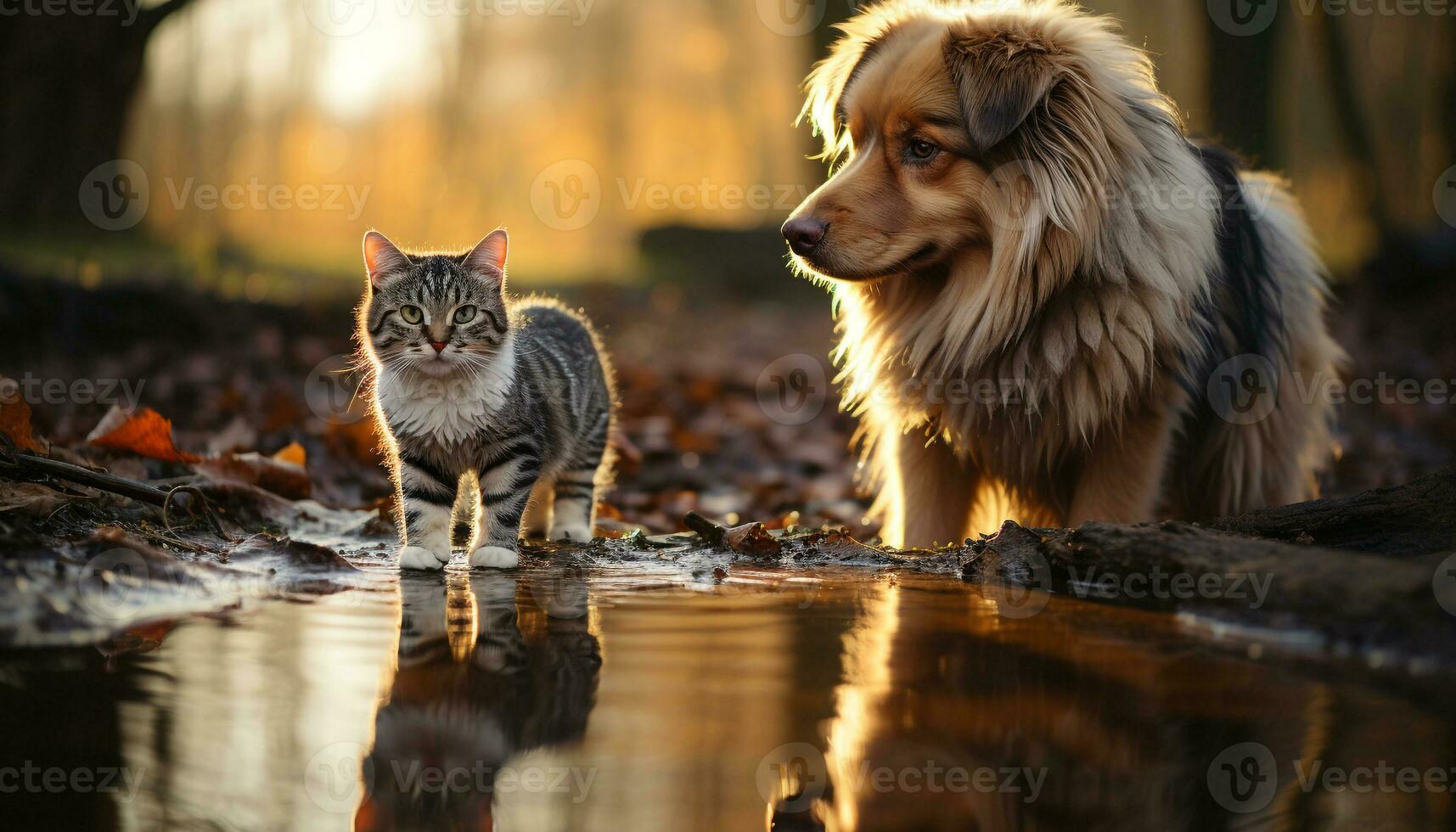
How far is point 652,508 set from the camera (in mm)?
4820

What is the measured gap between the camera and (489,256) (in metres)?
3.48

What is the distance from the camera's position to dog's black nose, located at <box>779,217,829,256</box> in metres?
3.22

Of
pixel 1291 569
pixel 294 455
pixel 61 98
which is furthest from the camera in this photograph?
pixel 61 98

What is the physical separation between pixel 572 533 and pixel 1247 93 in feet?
30.6

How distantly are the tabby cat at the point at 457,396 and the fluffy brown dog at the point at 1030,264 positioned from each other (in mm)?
895

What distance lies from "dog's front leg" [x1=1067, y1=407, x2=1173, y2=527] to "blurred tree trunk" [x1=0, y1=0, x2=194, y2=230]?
20.0ft

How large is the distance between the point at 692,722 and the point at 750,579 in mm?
1092

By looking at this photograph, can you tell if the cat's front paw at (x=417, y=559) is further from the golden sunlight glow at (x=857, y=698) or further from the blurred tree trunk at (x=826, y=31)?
the blurred tree trunk at (x=826, y=31)

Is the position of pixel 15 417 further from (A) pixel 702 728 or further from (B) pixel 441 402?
(A) pixel 702 728

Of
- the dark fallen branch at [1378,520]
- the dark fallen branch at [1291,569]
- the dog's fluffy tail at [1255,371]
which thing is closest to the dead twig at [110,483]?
the dark fallen branch at [1291,569]

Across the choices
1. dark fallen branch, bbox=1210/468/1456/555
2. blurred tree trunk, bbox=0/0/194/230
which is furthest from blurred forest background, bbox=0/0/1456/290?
dark fallen branch, bbox=1210/468/1456/555

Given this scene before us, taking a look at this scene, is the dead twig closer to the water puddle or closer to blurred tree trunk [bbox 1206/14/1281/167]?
the water puddle

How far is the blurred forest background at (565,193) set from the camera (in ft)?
20.0

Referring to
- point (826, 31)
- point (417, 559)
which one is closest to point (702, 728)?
point (417, 559)
